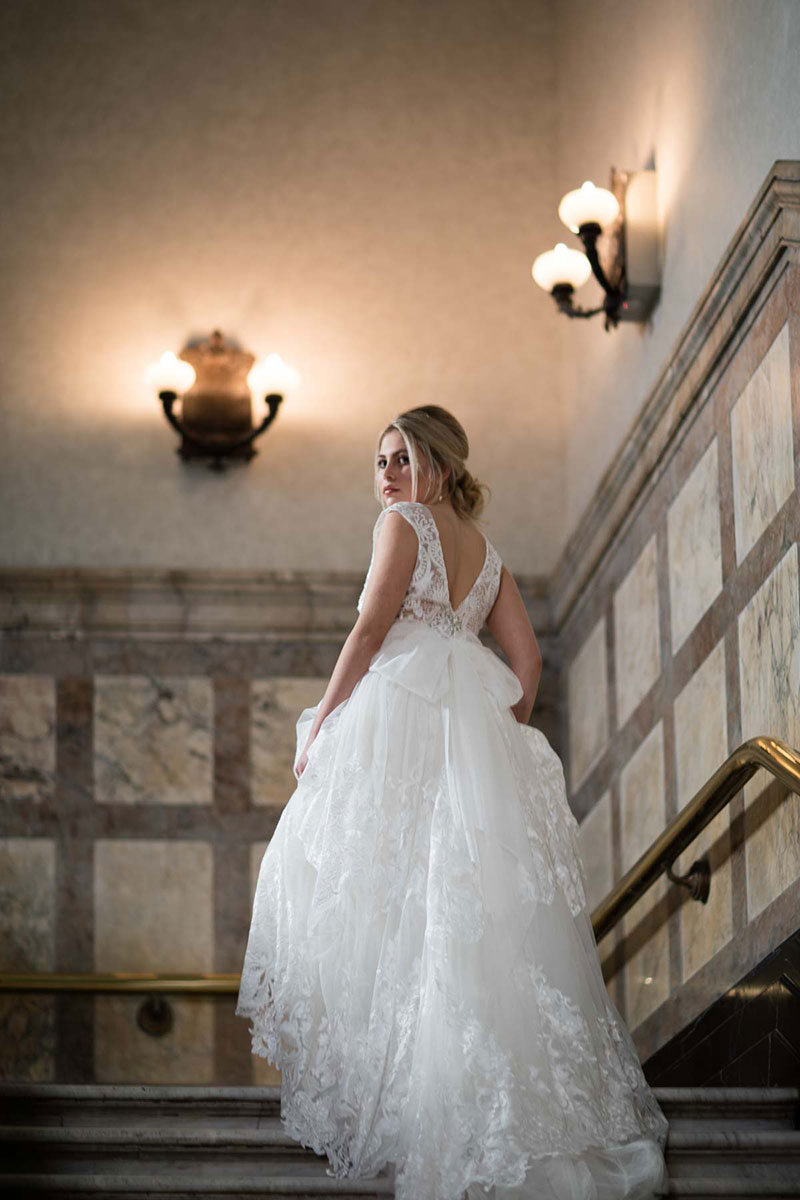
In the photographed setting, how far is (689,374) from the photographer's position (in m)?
4.82

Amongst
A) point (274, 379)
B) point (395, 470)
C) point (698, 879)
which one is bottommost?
point (698, 879)

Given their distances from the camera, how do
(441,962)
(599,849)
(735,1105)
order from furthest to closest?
(599,849) < (735,1105) < (441,962)

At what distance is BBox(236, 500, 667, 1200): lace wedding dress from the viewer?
295 centimetres

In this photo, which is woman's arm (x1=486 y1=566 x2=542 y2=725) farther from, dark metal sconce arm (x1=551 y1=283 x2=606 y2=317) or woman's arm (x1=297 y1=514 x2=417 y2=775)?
dark metal sconce arm (x1=551 y1=283 x2=606 y2=317)

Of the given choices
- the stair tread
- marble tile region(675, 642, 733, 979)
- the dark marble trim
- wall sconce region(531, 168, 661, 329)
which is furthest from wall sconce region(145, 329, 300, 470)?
the stair tread

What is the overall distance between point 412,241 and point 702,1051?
13.9ft

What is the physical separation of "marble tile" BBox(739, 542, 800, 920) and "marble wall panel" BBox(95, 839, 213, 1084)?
2901 millimetres

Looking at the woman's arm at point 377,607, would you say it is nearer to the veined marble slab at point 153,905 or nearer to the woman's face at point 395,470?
the woman's face at point 395,470

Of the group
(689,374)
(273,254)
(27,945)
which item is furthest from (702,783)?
(273,254)

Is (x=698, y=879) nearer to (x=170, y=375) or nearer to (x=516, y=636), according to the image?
(x=516, y=636)

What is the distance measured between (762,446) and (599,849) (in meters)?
2.33

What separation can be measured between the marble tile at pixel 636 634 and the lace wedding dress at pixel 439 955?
174 centimetres

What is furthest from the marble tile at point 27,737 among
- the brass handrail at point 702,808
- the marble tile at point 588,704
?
the brass handrail at point 702,808

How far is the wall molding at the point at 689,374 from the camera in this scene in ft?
13.0
